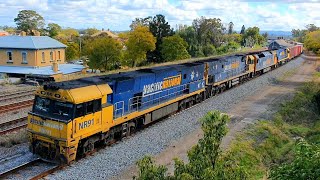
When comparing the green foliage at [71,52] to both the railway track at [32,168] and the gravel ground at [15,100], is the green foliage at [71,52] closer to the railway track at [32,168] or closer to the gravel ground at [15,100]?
the gravel ground at [15,100]

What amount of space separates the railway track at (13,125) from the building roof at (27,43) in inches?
1083

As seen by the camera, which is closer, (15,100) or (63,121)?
(63,121)

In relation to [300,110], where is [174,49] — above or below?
above

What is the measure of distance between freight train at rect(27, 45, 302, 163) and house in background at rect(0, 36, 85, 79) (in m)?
24.7

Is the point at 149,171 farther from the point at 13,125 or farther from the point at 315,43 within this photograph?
the point at 315,43

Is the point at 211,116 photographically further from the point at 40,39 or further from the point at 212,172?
the point at 40,39

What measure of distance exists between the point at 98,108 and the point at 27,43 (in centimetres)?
3655

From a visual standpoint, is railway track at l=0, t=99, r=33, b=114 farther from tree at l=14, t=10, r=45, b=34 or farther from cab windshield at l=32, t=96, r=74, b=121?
tree at l=14, t=10, r=45, b=34

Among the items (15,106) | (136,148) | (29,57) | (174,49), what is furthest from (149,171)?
(174,49)

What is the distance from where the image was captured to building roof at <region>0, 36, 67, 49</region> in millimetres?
46656

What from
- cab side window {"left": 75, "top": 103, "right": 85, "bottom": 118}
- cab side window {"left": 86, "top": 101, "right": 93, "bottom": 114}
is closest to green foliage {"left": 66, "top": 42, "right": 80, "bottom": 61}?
cab side window {"left": 86, "top": 101, "right": 93, "bottom": 114}

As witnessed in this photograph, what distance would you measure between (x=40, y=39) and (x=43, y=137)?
3899 cm

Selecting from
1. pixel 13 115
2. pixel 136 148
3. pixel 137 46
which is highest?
pixel 137 46

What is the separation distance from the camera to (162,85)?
21641 millimetres
